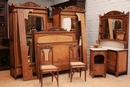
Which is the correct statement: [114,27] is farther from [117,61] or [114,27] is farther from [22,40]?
[22,40]

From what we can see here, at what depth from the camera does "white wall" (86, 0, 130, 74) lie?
4590mm

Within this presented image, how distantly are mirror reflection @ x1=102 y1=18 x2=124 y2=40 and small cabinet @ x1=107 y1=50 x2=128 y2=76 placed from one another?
0.48 metres

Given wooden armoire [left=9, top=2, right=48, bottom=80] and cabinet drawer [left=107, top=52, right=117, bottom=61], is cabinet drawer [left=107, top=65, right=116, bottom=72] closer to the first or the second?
cabinet drawer [left=107, top=52, right=117, bottom=61]

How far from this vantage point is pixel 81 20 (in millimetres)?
5039

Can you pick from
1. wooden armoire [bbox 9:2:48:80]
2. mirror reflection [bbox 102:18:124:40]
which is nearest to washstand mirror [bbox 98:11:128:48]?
mirror reflection [bbox 102:18:124:40]

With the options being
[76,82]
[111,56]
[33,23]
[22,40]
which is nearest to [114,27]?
[111,56]

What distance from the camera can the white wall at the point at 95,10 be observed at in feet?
15.1

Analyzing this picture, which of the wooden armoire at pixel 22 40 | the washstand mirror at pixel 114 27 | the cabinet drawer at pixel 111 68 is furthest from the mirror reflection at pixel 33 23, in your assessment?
the cabinet drawer at pixel 111 68

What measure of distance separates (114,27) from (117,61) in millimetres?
999

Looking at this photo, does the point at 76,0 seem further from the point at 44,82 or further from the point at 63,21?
the point at 44,82

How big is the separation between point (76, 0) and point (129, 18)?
70.2 inches

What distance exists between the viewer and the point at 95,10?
536 centimetres

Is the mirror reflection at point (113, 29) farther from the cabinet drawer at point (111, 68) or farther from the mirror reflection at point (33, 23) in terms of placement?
the mirror reflection at point (33, 23)

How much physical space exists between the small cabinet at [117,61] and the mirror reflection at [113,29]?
48cm
